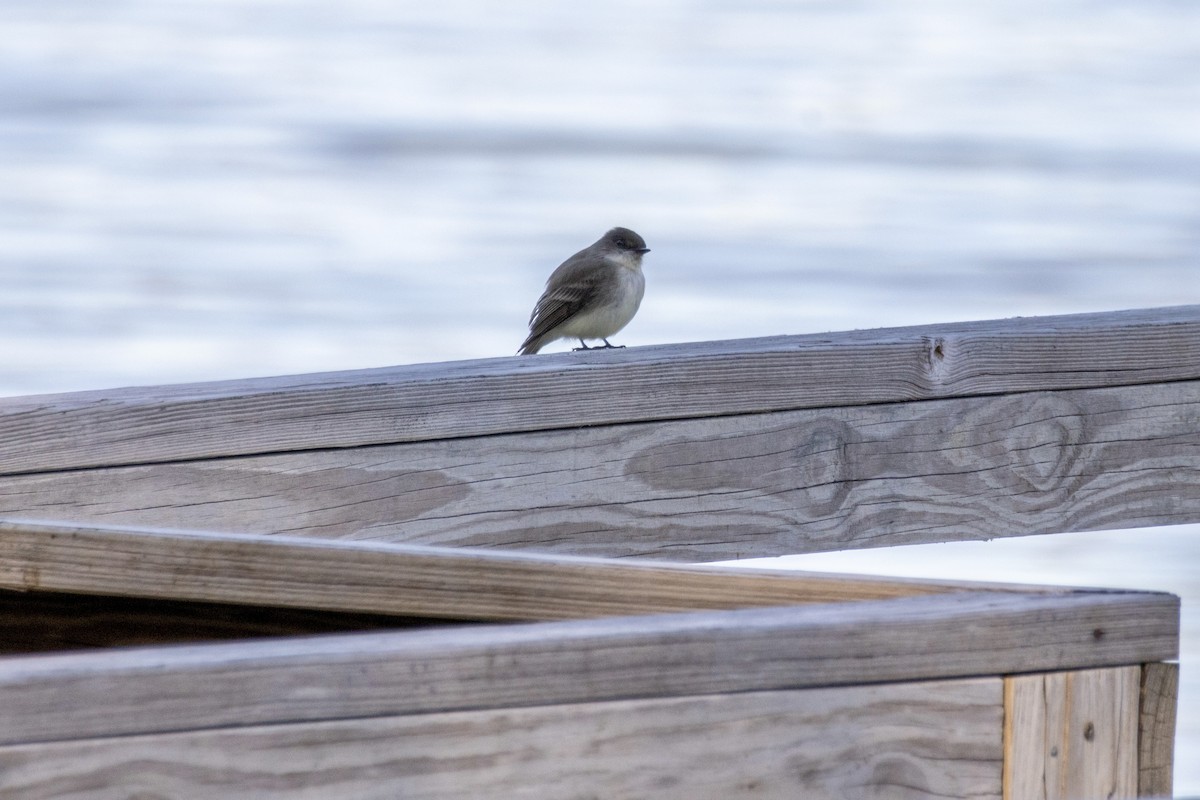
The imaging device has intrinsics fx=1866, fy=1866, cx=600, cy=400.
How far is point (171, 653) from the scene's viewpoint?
1478 millimetres

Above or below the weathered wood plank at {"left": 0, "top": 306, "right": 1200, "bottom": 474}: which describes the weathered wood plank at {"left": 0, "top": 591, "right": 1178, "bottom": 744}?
below

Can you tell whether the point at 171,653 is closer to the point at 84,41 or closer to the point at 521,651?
the point at 521,651

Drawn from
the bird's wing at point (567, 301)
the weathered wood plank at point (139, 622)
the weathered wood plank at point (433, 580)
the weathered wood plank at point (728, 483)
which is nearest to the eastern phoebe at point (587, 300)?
the bird's wing at point (567, 301)

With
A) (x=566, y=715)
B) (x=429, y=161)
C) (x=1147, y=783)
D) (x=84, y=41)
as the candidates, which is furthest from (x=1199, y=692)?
(x=84, y=41)

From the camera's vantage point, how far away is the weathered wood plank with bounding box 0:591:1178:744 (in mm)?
1405

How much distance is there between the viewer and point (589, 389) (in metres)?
2.92

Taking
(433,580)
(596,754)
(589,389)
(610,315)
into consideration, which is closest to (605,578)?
(433,580)

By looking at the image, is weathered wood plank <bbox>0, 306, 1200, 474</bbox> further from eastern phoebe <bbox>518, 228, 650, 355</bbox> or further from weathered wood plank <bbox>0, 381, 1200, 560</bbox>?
eastern phoebe <bbox>518, 228, 650, 355</bbox>

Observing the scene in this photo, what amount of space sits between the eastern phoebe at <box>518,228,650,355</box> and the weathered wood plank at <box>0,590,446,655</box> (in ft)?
18.1

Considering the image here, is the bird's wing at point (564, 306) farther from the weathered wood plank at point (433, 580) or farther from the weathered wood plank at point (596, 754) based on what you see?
the weathered wood plank at point (596, 754)

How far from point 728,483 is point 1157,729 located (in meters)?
1.30

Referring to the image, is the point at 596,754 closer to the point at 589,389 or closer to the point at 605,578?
the point at 605,578

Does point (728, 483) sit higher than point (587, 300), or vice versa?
point (587, 300)

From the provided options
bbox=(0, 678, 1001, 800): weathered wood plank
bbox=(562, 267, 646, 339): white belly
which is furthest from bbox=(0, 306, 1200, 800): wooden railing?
bbox=(562, 267, 646, 339): white belly
